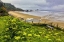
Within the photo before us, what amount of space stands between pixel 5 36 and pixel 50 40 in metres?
4.26

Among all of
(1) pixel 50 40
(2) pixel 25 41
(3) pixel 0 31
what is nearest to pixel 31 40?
(2) pixel 25 41

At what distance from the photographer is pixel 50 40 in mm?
16000

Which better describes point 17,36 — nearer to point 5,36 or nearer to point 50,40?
point 5,36

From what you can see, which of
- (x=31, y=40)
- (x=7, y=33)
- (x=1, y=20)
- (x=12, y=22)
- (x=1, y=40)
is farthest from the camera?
(x=1, y=20)

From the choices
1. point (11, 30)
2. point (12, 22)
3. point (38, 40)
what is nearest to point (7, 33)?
point (11, 30)

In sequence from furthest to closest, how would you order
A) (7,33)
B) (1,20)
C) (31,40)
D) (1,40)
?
(1,20) → (7,33) → (1,40) → (31,40)

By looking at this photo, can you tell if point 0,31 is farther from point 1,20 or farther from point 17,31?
point 1,20

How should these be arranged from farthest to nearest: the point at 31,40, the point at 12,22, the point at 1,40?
the point at 12,22 < the point at 1,40 < the point at 31,40

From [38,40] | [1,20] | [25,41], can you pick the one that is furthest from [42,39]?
[1,20]

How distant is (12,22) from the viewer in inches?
805

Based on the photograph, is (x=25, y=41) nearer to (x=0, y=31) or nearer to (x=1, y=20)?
(x=0, y=31)

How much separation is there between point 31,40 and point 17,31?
3010mm

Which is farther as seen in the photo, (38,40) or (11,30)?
(11,30)

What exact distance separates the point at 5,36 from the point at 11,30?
162cm
